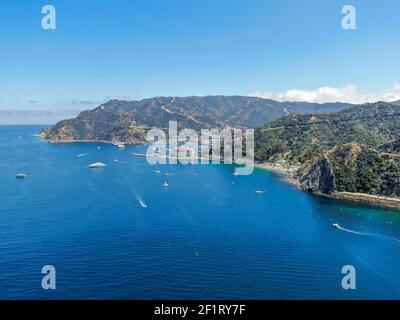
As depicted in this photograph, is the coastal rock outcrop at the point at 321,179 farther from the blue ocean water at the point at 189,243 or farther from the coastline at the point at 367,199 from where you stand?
the blue ocean water at the point at 189,243

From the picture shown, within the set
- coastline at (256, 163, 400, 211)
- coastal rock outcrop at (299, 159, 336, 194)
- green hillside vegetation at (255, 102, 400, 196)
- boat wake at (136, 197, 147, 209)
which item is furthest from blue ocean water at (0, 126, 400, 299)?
green hillside vegetation at (255, 102, 400, 196)

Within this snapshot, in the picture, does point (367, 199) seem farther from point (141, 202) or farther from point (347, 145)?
point (141, 202)

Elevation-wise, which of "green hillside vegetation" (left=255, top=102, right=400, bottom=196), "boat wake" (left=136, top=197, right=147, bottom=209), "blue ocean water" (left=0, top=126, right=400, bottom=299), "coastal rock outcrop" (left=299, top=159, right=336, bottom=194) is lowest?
"blue ocean water" (left=0, top=126, right=400, bottom=299)

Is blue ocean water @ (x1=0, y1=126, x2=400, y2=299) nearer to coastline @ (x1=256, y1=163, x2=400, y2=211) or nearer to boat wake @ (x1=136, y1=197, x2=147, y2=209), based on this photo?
boat wake @ (x1=136, y1=197, x2=147, y2=209)

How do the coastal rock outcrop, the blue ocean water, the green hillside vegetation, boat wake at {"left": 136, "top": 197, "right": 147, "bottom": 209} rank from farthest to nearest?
1. the coastal rock outcrop
2. the green hillside vegetation
3. boat wake at {"left": 136, "top": 197, "right": 147, "bottom": 209}
4. the blue ocean water

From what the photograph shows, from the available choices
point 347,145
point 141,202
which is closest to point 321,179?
point 347,145

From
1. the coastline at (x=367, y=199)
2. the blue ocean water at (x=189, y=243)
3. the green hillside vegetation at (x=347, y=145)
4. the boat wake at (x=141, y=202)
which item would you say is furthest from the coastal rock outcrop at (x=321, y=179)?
the boat wake at (x=141, y=202)

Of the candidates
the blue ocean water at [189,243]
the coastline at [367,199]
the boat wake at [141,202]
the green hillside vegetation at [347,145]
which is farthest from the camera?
the green hillside vegetation at [347,145]

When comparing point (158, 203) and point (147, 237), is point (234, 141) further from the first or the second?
point (147, 237)

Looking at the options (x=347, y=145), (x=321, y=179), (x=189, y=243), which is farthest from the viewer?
(x=347, y=145)
